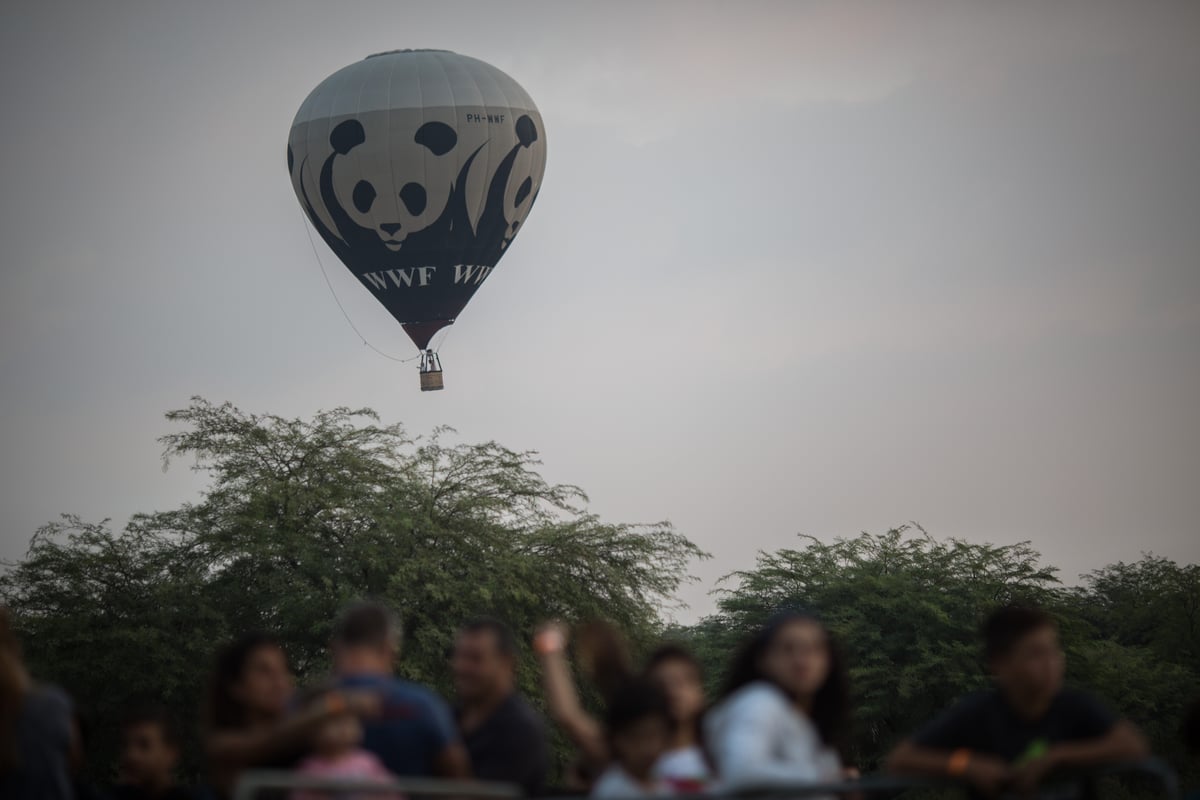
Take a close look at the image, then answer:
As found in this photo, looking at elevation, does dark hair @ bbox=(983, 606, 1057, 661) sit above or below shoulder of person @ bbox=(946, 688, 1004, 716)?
above

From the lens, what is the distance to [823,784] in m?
6.00

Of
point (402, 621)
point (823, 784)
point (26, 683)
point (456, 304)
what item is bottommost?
point (823, 784)

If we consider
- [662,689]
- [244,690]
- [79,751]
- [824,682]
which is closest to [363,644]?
[244,690]

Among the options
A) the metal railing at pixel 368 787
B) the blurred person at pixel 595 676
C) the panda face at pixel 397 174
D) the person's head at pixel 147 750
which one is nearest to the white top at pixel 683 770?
the blurred person at pixel 595 676

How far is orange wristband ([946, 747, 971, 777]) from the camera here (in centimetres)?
630

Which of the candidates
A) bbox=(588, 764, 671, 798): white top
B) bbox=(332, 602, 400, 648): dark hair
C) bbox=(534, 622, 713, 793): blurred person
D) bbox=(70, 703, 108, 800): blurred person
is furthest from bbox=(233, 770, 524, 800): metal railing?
bbox=(70, 703, 108, 800): blurred person

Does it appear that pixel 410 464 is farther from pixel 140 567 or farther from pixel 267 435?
pixel 140 567

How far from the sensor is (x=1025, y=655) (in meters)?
6.64

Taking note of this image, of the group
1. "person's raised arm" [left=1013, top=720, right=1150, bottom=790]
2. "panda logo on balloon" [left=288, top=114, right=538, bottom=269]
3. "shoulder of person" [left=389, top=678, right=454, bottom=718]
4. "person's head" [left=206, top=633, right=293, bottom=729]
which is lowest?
"person's raised arm" [left=1013, top=720, right=1150, bottom=790]

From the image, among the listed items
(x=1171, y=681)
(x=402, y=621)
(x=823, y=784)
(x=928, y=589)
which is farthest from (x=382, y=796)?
(x=1171, y=681)

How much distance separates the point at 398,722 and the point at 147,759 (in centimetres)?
181

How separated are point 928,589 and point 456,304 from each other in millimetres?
15084

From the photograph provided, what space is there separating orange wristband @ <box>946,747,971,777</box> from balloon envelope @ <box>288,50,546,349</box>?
42121 millimetres

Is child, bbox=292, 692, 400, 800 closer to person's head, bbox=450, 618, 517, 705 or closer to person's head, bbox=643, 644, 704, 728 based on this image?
person's head, bbox=450, 618, 517, 705
